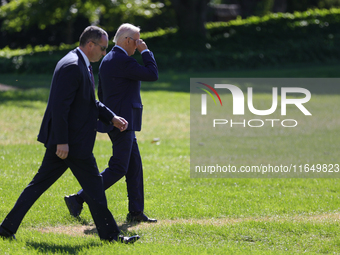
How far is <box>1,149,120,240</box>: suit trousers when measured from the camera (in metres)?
4.54

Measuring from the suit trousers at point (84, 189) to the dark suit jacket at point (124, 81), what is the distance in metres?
0.81

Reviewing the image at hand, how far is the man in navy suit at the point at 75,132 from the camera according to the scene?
14.1 ft

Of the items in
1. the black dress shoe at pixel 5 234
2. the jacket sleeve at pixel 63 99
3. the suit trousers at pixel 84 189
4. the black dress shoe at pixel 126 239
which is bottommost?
the black dress shoe at pixel 126 239

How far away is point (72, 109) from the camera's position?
4402 millimetres

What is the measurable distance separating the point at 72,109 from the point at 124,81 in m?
1.03

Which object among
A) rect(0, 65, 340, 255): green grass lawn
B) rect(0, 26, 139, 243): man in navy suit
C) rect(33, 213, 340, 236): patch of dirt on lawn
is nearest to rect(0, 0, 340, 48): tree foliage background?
rect(0, 65, 340, 255): green grass lawn

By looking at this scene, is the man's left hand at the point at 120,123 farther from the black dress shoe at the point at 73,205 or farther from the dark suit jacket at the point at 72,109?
the black dress shoe at the point at 73,205

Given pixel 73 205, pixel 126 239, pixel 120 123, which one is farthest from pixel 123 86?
pixel 126 239

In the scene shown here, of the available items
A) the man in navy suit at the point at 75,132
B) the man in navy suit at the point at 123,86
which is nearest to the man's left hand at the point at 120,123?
the man in navy suit at the point at 75,132

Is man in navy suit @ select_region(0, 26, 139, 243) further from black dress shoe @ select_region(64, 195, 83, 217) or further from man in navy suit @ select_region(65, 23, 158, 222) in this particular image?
black dress shoe @ select_region(64, 195, 83, 217)

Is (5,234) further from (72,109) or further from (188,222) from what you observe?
(188,222)

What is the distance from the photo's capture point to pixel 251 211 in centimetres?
598

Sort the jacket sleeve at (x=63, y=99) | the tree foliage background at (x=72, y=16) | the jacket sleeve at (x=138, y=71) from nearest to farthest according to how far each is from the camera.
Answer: the jacket sleeve at (x=63, y=99)
the jacket sleeve at (x=138, y=71)
the tree foliage background at (x=72, y=16)

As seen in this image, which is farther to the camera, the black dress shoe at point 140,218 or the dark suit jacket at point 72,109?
the black dress shoe at point 140,218
